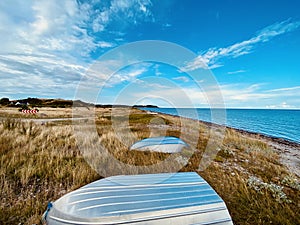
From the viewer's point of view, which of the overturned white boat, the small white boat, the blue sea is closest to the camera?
the overturned white boat

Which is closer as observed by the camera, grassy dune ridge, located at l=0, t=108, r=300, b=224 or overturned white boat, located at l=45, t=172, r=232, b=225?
overturned white boat, located at l=45, t=172, r=232, b=225

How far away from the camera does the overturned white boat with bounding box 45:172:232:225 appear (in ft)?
6.93

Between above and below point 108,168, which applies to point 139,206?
above

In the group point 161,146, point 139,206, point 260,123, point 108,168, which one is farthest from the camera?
point 260,123

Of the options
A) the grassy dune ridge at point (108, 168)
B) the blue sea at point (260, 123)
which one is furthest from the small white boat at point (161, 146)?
the blue sea at point (260, 123)

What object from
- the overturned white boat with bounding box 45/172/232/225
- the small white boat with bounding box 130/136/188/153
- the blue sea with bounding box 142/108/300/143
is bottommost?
the blue sea with bounding box 142/108/300/143

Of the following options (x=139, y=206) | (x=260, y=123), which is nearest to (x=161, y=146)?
(x=139, y=206)

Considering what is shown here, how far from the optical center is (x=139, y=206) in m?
2.29

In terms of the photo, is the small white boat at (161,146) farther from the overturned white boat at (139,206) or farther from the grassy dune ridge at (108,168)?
the overturned white boat at (139,206)

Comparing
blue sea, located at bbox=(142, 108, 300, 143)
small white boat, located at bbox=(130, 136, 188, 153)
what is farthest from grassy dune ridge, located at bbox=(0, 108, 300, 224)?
blue sea, located at bbox=(142, 108, 300, 143)

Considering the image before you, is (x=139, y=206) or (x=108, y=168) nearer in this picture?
(x=139, y=206)

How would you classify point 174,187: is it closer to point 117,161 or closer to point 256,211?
point 256,211

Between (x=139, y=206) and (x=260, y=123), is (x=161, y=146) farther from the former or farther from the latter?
(x=260, y=123)

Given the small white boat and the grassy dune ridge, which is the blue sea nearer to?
the small white boat
